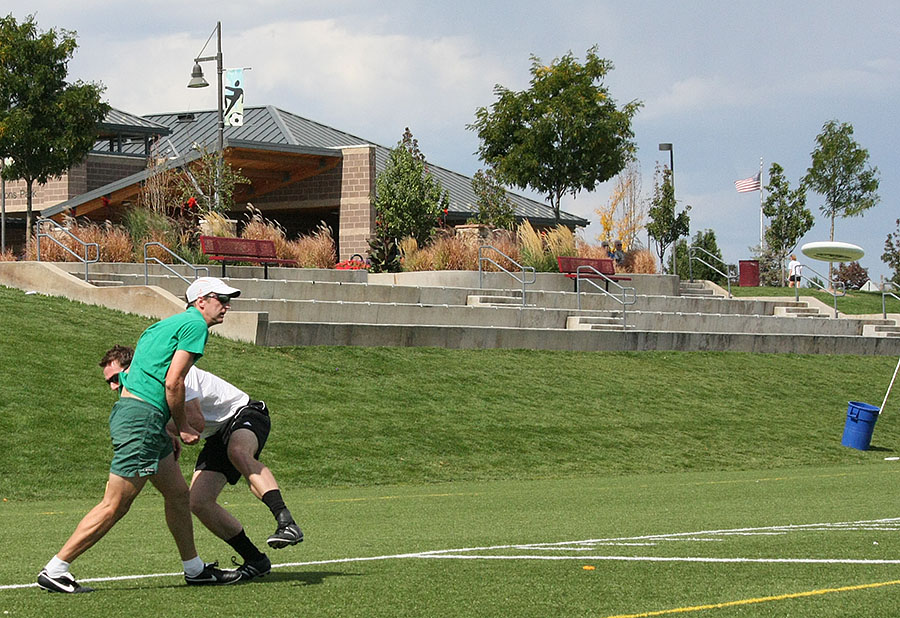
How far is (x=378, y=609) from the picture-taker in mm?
6289

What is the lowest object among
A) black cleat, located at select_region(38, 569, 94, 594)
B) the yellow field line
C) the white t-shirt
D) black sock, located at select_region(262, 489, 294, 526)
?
black cleat, located at select_region(38, 569, 94, 594)

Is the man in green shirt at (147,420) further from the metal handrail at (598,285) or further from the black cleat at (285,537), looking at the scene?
the metal handrail at (598,285)

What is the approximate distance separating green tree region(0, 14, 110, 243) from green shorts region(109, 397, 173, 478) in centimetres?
2803

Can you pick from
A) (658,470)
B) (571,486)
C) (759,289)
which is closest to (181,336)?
(571,486)

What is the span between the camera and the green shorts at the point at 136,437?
661 centimetres

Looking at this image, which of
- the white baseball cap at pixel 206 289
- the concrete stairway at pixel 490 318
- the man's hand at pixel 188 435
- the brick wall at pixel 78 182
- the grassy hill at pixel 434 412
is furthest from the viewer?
the brick wall at pixel 78 182

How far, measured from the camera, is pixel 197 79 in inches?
1350

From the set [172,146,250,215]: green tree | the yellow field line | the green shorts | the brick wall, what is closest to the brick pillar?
[172,146,250,215]: green tree

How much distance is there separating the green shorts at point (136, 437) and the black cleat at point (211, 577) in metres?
0.77

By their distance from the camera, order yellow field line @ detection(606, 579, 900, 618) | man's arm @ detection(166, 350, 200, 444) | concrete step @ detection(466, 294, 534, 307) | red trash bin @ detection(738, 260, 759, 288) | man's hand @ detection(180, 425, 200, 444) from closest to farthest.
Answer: yellow field line @ detection(606, 579, 900, 618) → man's arm @ detection(166, 350, 200, 444) → man's hand @ detection(180, 425, 200, 444) → concrete step @ detection(466, 294, 534, 307) → red trash bin @ detection(738, 260, 759, 288)

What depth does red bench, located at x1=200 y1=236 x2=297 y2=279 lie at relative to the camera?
27.5 meters

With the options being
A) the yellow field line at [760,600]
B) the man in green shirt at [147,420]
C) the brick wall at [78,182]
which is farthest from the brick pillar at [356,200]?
the yellow field line at [760,600]

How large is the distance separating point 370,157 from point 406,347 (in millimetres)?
17749

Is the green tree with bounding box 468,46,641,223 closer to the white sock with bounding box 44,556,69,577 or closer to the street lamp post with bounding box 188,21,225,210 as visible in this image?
the street lamp post with bounding box 188,21,225,210
